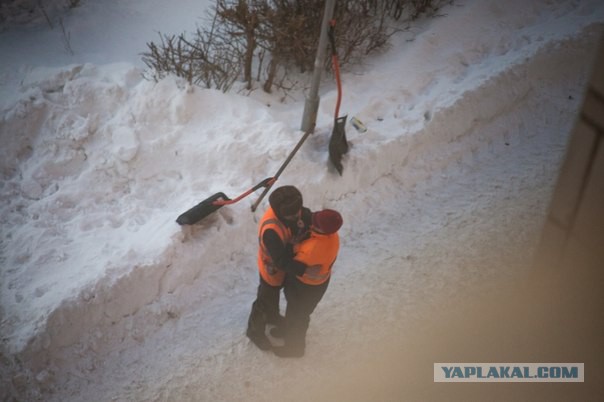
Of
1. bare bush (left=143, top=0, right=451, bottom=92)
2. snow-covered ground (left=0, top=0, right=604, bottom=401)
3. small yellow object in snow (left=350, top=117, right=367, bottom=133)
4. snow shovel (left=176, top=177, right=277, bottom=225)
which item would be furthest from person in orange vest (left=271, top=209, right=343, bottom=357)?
bare bush (left=143, top=0, right=451, bottom=92)

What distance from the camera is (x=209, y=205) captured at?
4828 millimetres

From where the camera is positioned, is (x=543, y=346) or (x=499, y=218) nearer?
(x=543, y=346)

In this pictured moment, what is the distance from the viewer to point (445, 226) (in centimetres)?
549

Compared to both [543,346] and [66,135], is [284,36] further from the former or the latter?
[543,346]

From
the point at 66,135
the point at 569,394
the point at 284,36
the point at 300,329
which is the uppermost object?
the point at 284,36

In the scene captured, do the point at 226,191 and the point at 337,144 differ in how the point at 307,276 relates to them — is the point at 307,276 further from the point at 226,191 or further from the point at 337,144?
the point at 337,144

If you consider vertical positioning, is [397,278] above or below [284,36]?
below

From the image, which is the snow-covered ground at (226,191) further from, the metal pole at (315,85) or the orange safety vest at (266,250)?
the orange safety vest at (266,250)

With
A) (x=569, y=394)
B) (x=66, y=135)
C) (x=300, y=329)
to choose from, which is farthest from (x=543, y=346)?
(x=66, y=135)

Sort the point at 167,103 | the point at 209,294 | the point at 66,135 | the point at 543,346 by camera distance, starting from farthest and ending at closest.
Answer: the point at 167,103
the point at 66,135
the point at 209,294
the point at 543,346

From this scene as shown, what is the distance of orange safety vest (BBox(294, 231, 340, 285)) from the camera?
3.30 metres

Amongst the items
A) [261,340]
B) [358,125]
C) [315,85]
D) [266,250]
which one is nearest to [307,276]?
[266,250]

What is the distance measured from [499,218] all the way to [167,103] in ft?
15.1

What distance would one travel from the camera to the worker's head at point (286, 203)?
3322 mm
